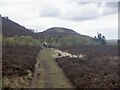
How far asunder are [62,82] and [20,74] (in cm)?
581

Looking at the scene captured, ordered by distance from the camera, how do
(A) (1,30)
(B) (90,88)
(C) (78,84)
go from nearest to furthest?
1. (B) (90,88)
2. (C) (78,84)
3. (A) (1,30)

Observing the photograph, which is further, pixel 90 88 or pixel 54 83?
pixel 54 83

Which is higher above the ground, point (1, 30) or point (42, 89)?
point (1, 30)

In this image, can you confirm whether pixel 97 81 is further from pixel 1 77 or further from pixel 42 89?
pixel 1 77

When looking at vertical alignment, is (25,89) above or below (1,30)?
below

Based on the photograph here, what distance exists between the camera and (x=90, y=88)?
24516 mm

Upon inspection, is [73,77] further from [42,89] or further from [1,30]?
[1,30]

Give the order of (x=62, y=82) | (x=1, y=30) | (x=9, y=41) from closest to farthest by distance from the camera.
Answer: (x=62, y=82) < (x=9, y=41) < (x=1, y=30)

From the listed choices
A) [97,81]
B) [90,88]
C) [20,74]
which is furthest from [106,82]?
[20,74]

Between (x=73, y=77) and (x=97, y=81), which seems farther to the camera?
(x=73, y=77)

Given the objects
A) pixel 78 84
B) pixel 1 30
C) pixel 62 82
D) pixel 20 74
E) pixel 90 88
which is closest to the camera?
pixel 90 88

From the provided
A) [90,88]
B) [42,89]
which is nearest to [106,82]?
[90,88]

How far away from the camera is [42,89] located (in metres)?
25.5

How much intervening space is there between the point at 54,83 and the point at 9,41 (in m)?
88.5
